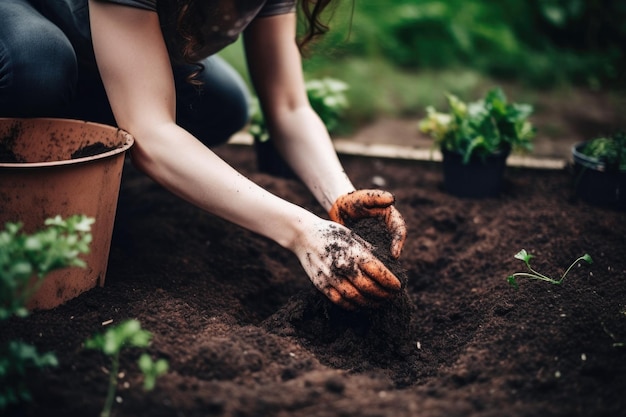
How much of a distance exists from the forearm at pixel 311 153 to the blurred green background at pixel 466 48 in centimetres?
207

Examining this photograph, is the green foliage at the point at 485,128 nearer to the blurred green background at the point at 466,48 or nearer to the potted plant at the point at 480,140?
the potted plant at the point at 480,140

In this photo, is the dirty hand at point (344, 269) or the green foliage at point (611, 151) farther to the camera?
the green foliage at point (611, 151)

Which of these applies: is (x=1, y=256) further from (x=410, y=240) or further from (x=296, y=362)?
(x=410, y=240)

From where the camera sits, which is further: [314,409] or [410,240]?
[410,240]

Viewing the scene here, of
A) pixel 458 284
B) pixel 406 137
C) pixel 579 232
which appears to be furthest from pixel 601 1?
pixel 458 284

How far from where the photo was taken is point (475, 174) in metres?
2.65

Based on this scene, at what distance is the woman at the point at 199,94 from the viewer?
Result: 5.14ft

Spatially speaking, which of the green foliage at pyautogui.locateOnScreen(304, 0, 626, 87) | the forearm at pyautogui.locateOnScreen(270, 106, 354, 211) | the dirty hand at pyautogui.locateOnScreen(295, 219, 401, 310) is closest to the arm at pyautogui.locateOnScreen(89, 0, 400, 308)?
the dirty hand at pyautogui.locateOnScreen(295, 219, 401, 310)

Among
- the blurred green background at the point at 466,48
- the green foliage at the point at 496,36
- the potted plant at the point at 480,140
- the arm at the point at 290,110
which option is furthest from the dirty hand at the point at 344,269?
the green foliage at the point at 496,36

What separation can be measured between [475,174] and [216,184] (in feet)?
4.67

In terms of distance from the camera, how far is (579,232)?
220 cm

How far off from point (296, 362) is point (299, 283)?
2.46 feet

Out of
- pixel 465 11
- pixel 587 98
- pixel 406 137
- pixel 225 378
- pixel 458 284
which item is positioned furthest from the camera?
pixel 465 11

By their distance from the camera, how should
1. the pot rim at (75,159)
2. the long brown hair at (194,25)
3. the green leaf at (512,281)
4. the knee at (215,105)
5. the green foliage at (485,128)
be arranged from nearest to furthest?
the pot rim at (75,159) < the long brown hair at (194,25) < the green leaf at (512,281) < the knee at (215,105) < the green foliage at (485,128)
